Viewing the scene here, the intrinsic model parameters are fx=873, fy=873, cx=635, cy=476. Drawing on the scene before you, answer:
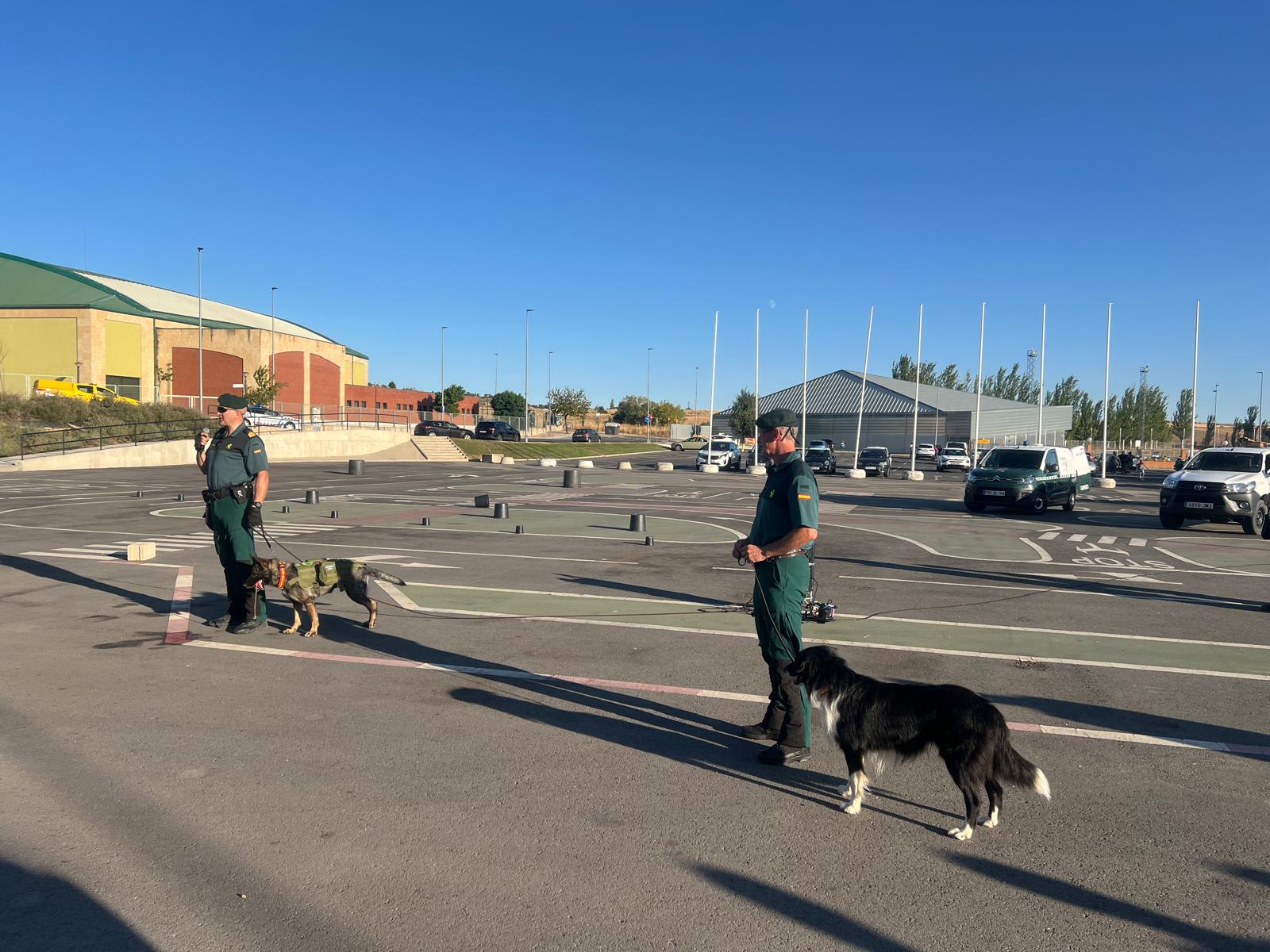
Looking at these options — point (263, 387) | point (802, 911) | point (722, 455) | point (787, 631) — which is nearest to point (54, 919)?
point (802, 911)

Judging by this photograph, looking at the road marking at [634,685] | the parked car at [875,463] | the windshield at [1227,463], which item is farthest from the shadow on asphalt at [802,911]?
the parked car at [875,463]

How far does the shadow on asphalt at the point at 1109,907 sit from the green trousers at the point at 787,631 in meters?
1.27

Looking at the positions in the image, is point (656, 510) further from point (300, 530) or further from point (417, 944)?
point (417, 944)

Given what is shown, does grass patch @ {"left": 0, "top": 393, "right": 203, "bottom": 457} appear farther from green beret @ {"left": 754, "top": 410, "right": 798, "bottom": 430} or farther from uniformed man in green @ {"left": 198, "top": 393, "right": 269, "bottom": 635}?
green beret @ {"left": 754, "top": 410, "right": 798, "bottom": 430}

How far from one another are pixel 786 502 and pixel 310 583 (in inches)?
194

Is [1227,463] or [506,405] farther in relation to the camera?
[506,405]

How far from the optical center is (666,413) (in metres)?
154

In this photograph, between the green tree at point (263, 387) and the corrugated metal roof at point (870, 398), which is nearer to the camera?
the green tree at point (263, 387)

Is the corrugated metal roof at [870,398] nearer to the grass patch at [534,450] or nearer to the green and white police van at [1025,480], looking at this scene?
the grass patch at [534,450]

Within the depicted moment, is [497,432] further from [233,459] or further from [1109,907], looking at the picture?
[1109,907]

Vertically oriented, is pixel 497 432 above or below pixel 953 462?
above

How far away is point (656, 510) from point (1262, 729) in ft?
57.1

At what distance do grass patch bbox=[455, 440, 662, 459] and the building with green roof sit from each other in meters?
14.6

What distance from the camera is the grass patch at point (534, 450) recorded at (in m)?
58.3
